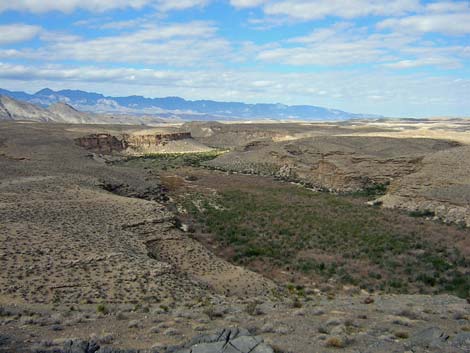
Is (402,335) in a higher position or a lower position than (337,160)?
lower

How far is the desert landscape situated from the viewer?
11.1m

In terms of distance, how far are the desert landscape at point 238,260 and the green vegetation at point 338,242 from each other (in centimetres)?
10

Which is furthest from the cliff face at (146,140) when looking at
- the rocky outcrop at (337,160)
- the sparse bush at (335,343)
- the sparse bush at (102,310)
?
the sparse bush at (335,343)

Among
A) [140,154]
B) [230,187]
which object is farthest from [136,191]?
[140,154]

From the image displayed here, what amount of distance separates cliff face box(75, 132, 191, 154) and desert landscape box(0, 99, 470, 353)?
91.6ft

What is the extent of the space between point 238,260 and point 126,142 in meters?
60.8

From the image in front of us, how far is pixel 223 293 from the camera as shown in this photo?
17031 millimetres

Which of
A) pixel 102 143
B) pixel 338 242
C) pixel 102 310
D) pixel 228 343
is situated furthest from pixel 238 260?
pixel 102 143

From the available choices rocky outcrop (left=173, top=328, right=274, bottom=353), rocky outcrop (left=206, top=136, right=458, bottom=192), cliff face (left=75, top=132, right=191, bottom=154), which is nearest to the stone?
rocky outcrop (left=173, top=328, right=274, bottom=353)

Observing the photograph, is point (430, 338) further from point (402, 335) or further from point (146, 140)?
point (146, 140)

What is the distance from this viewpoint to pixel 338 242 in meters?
24.8

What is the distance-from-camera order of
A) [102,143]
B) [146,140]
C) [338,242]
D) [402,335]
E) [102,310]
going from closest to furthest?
[402,335]
[102,310]
[338,242]
[102,143]
[146,140]

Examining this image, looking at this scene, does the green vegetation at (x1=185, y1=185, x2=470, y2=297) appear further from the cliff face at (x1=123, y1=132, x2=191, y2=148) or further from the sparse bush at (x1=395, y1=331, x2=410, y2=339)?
the cliff face at (x1=123, y1=132, x2=191, y2=148)

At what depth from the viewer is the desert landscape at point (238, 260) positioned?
1110 centimetres
